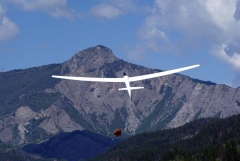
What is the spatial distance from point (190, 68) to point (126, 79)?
17669 mm

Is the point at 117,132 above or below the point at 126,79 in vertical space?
below

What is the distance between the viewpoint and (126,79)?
175 m

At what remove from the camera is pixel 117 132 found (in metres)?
161

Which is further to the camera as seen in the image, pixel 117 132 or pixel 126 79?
pixel 126 79

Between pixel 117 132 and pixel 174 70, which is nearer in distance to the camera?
pixel 117 132

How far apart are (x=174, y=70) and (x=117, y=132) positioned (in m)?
27.2

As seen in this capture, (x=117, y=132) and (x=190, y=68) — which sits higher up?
(x=190, y=68)

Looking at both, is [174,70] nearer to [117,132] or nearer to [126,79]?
[126,79]

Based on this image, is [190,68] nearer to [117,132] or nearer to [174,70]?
[174,70]

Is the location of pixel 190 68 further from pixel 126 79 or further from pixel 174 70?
pixel 126 79

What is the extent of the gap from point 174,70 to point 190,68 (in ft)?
22.3

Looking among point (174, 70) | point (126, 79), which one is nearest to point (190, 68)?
point (174, 70)

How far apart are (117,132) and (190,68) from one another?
2726 centimetres

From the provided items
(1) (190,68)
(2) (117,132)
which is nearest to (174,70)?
(1) (190,68)
